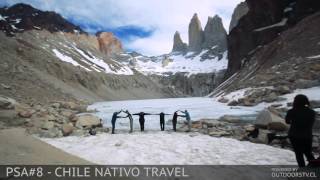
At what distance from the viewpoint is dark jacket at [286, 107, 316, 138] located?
770 cm

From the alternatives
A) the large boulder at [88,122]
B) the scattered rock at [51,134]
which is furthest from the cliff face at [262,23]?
the scattered rock at [51,134]

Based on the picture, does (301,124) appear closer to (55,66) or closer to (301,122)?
(301,122)

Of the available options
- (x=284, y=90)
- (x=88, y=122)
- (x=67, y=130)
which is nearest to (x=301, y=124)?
(x=67, y=130)

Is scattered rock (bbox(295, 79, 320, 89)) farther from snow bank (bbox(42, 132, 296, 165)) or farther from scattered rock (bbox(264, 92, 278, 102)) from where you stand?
snow bank (bbox(42, 132, 296, 165))

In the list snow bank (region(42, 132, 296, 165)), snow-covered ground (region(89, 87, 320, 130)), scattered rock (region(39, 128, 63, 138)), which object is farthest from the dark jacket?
snow-covered ground (region(89, 87, 320, 130))

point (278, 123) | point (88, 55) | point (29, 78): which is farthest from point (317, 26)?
point (88, 55)

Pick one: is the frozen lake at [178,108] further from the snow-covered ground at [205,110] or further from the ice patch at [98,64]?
the ice patch at [98,64]

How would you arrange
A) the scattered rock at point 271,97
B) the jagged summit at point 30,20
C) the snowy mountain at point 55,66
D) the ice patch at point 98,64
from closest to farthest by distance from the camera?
the scattered rock at point 271,97 < the snowy mountain at point 55,66 < the jagged summit at point 30,20 < the ice patch at point 98,64

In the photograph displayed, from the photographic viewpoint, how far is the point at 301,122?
7734 millimetres

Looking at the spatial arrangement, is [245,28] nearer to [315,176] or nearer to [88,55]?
[88,55]

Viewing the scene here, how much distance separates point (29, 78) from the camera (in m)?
75.9

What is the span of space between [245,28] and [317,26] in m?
58.6

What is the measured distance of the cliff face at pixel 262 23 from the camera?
9091 cm

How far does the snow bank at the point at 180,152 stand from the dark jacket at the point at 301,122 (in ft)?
9.59
